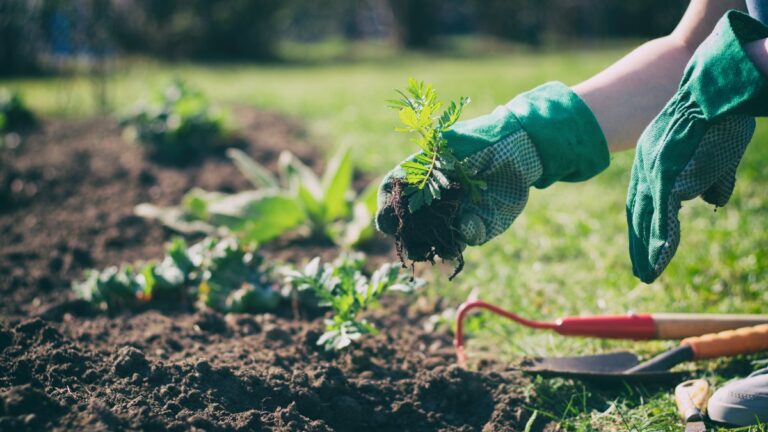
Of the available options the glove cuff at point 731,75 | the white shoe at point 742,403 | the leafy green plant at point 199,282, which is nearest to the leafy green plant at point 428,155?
the glove cuff at point 731,75

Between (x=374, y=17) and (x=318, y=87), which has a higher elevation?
(x=374, y=17)

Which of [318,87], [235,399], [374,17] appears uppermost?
[374,17]

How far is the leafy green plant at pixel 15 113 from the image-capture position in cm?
612

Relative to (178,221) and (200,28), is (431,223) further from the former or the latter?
(200,28)

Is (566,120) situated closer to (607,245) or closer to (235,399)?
(235,399)

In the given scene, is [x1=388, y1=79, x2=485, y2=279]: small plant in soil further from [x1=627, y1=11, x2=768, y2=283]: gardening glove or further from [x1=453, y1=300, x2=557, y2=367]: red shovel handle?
[x1=453, y1=300, x2=557, y2=367]: red shovel handle

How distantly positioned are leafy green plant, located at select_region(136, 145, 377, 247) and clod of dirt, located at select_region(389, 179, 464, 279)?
5.05 ft

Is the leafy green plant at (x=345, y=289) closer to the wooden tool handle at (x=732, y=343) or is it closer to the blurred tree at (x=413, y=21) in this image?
the wooden tool handle at (x=732, y=343)

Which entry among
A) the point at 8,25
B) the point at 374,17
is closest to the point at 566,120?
the point at 8,25

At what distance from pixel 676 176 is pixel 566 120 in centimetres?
31

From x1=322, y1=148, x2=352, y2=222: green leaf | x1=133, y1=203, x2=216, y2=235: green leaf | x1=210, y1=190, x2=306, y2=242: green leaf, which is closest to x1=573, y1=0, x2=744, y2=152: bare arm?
x1=322, y1=148, x2=352, y2=222: green leaf

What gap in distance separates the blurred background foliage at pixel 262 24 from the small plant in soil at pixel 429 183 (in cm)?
597

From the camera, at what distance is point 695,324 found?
2.38 m

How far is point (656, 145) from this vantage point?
1803 mm
